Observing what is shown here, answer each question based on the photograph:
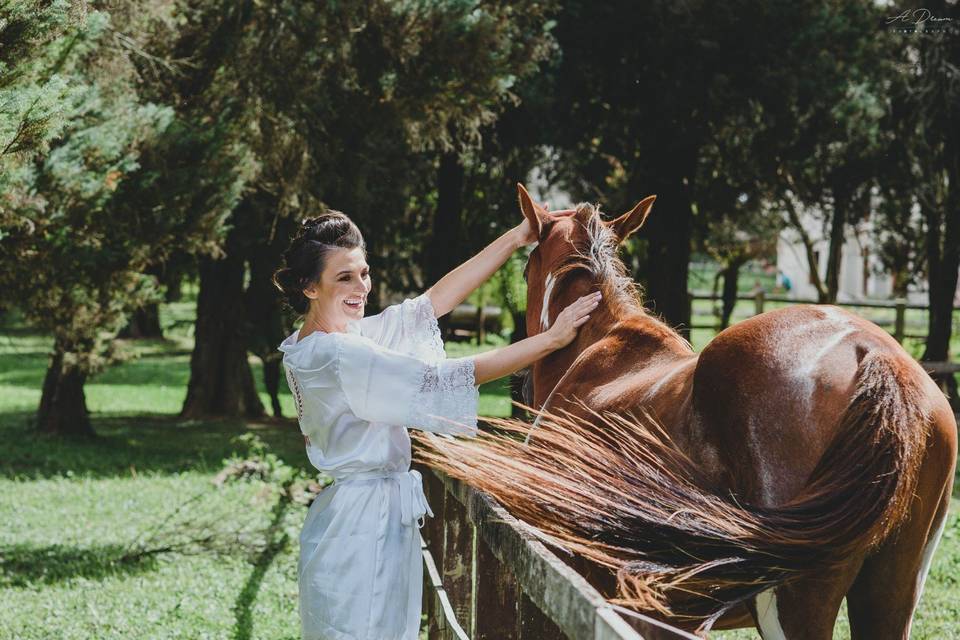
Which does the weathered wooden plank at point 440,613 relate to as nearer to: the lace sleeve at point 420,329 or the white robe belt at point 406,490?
the white robe belt at point 406,490

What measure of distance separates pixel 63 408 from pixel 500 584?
13.1 metres

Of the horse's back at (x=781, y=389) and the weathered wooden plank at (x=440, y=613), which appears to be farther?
the weathered wooden plank at (x=440, y=613)

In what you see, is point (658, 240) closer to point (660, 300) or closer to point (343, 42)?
point (660, 300)

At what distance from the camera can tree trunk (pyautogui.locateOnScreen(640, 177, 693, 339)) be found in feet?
45.3

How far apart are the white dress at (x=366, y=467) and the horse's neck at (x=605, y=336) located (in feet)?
3.86

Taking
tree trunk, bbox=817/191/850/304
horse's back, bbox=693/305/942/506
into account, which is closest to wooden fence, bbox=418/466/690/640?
horse's back, bbox=693/305/942/506

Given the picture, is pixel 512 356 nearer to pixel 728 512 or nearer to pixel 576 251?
pixel 728 512

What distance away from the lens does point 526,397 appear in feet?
15.6

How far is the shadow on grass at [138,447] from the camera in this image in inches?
476

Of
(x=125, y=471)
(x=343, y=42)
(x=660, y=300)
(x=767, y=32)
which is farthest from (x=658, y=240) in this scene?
(x=125, y=471)

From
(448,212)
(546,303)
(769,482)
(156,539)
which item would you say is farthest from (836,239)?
(769,482)

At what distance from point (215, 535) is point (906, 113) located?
13.4 metres

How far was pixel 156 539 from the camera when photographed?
8.28 metres

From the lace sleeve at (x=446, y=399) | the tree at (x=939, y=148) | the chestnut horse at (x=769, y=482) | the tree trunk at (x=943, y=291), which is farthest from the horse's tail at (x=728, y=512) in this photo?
the tree trunk at (x=943, y=291)
